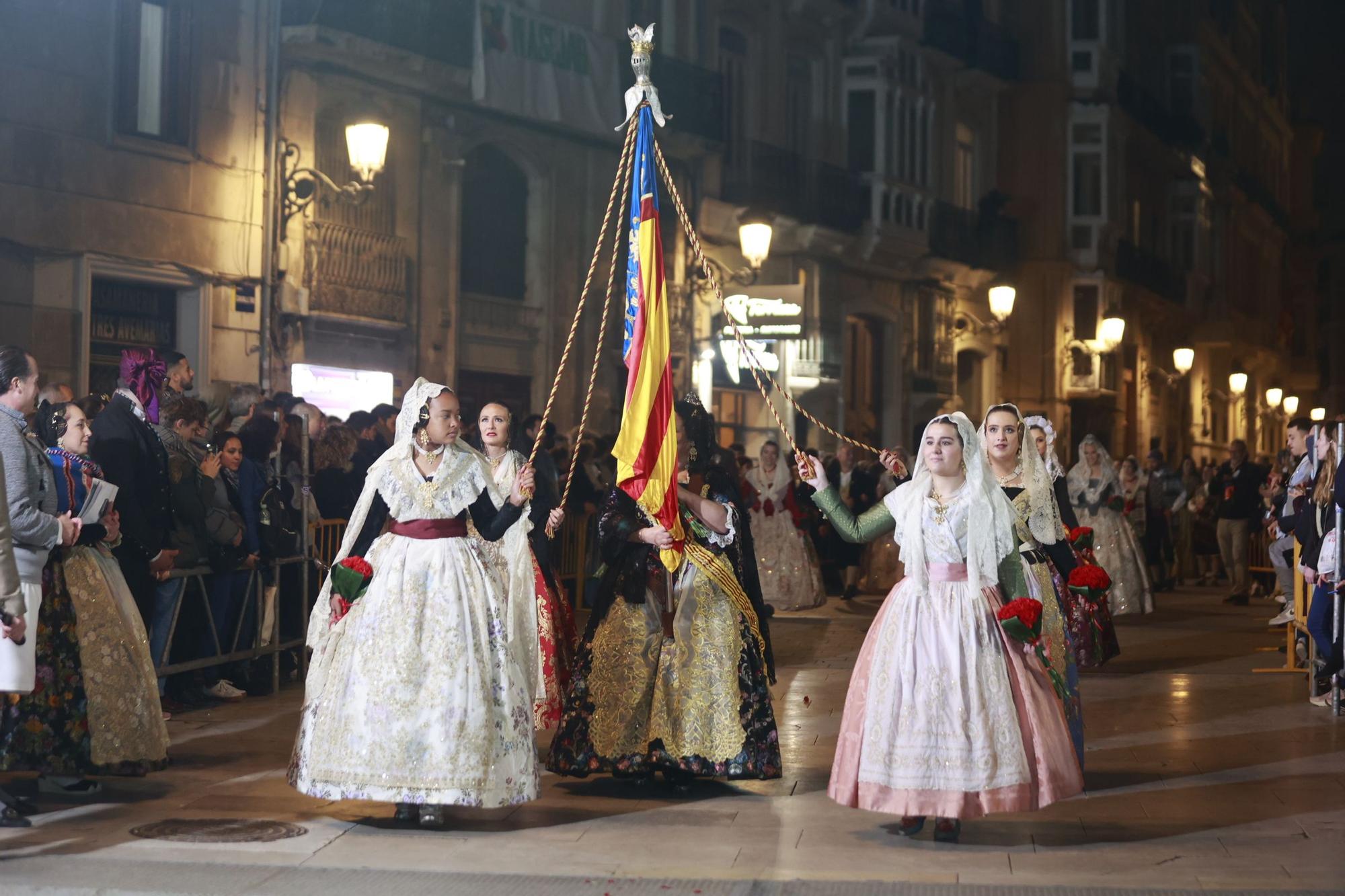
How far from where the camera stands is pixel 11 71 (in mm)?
14914

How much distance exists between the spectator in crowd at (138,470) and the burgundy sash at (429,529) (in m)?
2.38

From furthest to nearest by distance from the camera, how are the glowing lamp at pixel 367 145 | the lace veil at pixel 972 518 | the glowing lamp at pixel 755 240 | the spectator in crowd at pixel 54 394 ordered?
the glowing lamp at pixel 755 240 → the glowing lamp at pixel 367 145 → the spectator in crowd at pixel 54 394 → the lace veil at pixel 972 518

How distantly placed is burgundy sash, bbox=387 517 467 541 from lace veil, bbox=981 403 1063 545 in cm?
263

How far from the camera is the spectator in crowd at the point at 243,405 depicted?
11.7m

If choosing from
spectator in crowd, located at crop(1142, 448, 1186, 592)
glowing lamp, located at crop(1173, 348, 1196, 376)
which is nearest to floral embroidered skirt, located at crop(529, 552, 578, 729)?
spectator in crowd, located at crop(1142, 448, 1186, 592)

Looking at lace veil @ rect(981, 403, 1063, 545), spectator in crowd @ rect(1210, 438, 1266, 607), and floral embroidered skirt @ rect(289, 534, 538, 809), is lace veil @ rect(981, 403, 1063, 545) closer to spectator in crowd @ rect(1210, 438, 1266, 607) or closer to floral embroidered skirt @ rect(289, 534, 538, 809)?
floral embroidered skirt @ rect(289, 534, 538, 809)

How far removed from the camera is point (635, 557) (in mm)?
8367

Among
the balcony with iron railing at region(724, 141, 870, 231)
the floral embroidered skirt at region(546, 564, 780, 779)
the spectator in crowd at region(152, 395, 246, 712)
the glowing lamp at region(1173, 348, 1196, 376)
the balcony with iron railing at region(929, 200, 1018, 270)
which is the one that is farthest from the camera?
the glowing lamp at region(1173, 348, 1196, 376)

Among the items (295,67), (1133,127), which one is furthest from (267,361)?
(1133,127)

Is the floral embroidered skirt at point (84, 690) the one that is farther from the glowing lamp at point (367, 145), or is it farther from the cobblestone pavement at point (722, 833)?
the glowing lamp at point (367, 145)

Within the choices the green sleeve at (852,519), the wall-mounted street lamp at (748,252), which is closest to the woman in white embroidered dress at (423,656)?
the green sleeve at (852,519)

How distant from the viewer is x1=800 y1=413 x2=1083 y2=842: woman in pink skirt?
6977 millimetres

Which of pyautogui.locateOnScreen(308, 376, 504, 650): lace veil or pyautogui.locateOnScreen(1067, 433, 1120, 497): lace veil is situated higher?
pyautogui.locateOnScreen(1067, 433, 1120, 497): lace veil

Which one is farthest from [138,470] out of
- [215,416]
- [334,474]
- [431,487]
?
[334,474]
